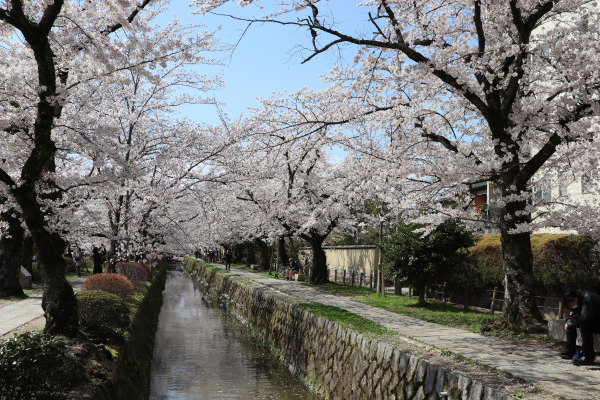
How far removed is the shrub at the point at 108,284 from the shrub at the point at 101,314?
2873 millimetres

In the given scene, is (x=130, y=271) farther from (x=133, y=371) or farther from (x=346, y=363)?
(x=346, y=363)

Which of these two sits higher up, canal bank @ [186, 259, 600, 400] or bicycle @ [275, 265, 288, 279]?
bicycle @ [275, 265, 288, 279]

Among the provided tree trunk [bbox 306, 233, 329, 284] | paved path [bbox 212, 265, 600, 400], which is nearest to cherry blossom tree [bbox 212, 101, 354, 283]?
tree trunk [bbox 306, 233, 329, 284]

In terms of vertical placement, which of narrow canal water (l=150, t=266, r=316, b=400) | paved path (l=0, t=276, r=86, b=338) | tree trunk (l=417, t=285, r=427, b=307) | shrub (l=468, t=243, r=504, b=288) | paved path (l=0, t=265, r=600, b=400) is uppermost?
shrub (l=468, t=243, r=504, b=288)

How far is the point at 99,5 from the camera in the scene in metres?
9.66

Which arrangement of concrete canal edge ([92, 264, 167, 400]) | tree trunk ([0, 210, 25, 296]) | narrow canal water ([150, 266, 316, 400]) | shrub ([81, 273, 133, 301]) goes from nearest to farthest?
concrete canal edge ([92, 264, 167, 400]), narrow canal water ([150, 266, 316, 400]), shrub ([81, 273, 133, 301]), tree trunk ([0, 210, 25, 296])

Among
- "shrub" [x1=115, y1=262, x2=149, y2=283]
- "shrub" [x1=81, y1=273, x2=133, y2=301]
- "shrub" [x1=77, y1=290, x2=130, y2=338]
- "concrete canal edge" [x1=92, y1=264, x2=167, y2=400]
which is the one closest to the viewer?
"concrete canal edge" [x1=92, y1=264, x2=167, y2=400]

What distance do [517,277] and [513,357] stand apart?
2772 mm

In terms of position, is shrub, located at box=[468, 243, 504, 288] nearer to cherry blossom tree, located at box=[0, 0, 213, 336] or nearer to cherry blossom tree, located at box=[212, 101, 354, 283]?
cherry blossom tree, located at box=[212, 101, 354, 283]

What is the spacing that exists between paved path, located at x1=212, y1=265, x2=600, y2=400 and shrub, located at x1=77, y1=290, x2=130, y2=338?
19.6 feet

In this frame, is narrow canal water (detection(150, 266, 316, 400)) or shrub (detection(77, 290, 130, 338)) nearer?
shrub (detection(77, 290, 130, 338))

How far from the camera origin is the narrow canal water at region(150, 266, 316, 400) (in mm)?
11413

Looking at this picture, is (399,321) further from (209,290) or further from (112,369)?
(209,290)

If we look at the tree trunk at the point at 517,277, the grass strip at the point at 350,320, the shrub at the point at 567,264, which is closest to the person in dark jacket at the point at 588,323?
the tree trunk at the point at 517,277
